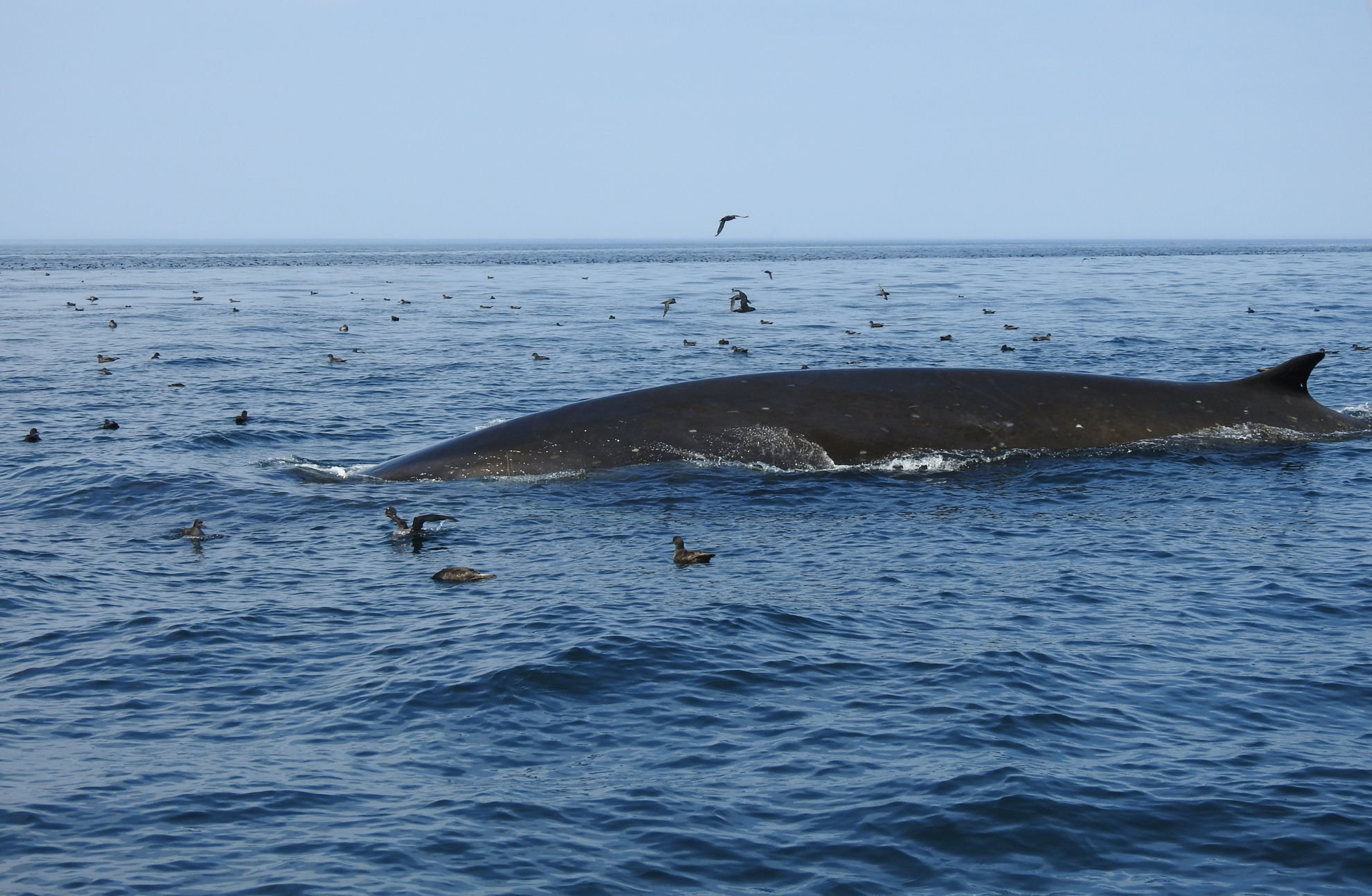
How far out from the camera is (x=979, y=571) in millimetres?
12672

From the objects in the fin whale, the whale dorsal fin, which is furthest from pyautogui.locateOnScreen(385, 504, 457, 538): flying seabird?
the whale dorsal fin

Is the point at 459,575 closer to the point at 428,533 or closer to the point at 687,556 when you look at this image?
the point at 428,533

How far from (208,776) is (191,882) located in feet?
4.67

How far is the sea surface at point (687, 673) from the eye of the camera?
7223 mm

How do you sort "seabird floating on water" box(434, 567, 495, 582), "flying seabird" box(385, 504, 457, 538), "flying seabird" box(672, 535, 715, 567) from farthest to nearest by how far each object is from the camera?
"flying seabird" box(385, 504, 457, 538)
"flying seabird" box(672, 535, 715, 567)
"seabird floating on water" box(434, 567, 495, 582)

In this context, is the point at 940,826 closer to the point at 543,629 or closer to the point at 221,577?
the point at 543,629

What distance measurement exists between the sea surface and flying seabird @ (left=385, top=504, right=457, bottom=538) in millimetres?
177

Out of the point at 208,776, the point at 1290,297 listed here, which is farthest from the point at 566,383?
the point at 1290,297

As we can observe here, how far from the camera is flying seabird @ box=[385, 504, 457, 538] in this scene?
13.6 meters

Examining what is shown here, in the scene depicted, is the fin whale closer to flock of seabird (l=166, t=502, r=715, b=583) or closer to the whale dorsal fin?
the whale dorsal fin

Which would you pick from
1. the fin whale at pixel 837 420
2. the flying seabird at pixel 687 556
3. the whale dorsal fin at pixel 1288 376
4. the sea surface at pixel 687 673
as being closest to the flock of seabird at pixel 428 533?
the flying seabird at pixel 687 556

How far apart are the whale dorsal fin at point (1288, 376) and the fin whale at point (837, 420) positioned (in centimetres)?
3

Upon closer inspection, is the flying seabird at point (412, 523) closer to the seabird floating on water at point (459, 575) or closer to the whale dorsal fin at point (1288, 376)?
the seabird floating on water at point (459, 575)

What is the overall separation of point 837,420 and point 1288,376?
20.2 feet
